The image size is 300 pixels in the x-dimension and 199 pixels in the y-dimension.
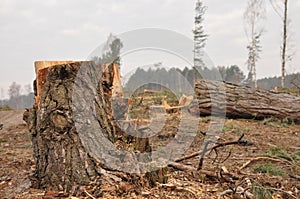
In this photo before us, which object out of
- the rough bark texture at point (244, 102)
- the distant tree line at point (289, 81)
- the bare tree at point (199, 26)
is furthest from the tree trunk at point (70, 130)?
the bare tree at point (199, 26)

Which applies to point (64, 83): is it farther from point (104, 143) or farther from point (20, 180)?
point (20, 180)

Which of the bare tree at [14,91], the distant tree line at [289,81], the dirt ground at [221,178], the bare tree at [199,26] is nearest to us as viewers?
the dirt ground at [221,178]

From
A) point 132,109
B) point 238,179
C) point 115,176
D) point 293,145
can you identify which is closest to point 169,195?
point 115,176

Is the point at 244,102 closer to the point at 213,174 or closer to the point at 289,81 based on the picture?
the point at 289,81

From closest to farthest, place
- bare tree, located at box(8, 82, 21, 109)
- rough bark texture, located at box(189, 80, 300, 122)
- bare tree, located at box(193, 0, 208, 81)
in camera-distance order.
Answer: rough bark texture, located at box(189, 80, 300, 122)
bare tree, located at box(193, 0, 208, 81)
bare tree, located at box(8, 82, 21, 109)

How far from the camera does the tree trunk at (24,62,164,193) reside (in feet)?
5.39

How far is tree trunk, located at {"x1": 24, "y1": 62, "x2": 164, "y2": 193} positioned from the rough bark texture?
14.3 feet

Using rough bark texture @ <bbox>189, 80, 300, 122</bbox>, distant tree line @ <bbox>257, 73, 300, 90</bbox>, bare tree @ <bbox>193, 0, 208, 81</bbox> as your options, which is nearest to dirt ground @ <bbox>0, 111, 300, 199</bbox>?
distant tree line @ <bbox>257, 73, 300, 90</bbox>

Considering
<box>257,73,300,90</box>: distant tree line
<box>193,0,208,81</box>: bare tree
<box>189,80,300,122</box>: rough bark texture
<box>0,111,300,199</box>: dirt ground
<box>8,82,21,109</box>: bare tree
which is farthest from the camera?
<box>8,82,21,109</box>: bare tree

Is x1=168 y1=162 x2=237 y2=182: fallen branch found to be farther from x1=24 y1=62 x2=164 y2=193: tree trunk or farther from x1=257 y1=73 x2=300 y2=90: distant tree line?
x1=257 y1=73 x2=300 y2=90: distant tree line

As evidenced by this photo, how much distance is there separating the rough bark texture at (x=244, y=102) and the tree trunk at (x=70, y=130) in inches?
172

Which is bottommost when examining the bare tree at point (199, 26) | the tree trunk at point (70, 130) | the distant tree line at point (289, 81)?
the tree trunk at point (70, 130)

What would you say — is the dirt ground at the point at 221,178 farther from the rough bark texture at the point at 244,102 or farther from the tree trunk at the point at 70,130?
the rough bark texture at the point at 244,102

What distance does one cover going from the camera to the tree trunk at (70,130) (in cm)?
164
